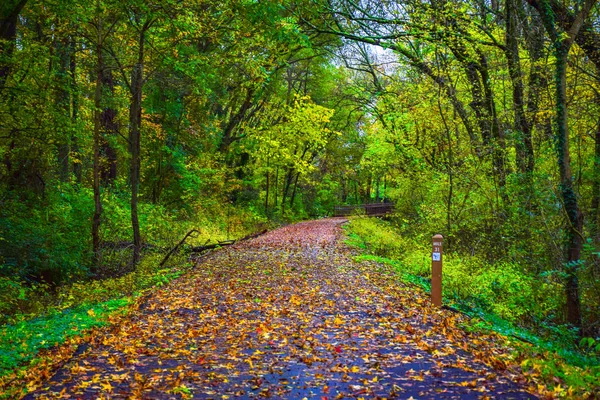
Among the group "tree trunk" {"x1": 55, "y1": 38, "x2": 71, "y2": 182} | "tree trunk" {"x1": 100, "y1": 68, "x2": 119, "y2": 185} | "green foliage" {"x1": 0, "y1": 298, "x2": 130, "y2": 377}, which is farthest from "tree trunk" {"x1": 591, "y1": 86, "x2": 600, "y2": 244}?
"tree trunk" {"x1": 100, "y1": 68, "x2": 119, "y2": 185}

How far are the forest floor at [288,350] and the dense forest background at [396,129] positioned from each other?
2.18 meters

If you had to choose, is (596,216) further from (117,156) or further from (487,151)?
(117,156)

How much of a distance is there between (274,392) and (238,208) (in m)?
22.8

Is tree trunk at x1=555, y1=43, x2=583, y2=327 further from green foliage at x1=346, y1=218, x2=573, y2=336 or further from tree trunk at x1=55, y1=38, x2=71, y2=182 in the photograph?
tree trunk at x1=55, y1=38, x2=71, y2=182

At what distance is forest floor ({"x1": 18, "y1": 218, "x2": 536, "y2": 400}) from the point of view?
4.48 metres

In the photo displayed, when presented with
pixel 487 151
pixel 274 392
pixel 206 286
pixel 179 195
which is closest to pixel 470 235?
pixel 487 151

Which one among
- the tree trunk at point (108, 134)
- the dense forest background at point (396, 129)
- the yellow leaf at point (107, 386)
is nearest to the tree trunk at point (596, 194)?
the dense forest background at point (396, 129)

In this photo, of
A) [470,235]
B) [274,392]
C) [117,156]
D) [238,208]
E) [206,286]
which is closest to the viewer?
[274,392]

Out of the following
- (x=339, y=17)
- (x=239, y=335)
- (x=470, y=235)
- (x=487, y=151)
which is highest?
(x=339, y=17)

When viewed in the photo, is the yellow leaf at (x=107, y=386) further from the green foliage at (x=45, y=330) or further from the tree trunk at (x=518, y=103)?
the tree trunk at (x=518, y=103)

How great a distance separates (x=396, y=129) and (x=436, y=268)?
11965 mm

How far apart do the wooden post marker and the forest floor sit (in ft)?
0.74

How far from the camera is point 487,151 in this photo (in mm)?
12273

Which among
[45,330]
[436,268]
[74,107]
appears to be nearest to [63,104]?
[74,107]
